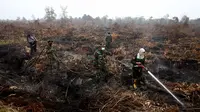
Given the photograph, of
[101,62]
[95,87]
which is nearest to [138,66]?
[101,62]

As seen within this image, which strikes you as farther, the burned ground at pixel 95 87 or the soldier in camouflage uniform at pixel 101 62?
the soldier in camouflage uniform at pixel 101 62

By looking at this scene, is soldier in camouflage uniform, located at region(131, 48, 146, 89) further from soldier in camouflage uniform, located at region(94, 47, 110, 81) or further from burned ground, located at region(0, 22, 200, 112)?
soldier in camouflage uniform, located at region(94, 47, 110, 81)

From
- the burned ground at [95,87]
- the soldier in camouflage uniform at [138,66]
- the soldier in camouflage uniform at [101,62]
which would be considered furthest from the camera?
the soldier in camouflage uniform at [101,62]

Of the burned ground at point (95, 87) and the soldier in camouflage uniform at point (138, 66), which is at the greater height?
the soldier in camouflage uniform at point (138, 66)

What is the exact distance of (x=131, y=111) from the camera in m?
4.40

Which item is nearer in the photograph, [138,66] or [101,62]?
[138,66]

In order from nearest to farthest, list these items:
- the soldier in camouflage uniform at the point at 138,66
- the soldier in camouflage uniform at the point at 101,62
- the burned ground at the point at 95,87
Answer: the burned ground at the point at 95,87
the soldier in camouflage uniform at the point at 138,66
the soldier in camouflage uniform at the point at 101,62

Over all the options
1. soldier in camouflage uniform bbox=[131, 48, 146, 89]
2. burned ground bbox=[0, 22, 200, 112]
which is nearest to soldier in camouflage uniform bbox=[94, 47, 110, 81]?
burned ground bbox=[0, 22, 200, 112]

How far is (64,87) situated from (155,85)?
3.58m

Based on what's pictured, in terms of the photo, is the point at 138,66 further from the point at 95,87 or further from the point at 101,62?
the point at 95,87

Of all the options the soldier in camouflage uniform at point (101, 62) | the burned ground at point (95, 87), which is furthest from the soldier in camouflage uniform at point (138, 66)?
the soldier in camouflage uniform at point (101, 62)

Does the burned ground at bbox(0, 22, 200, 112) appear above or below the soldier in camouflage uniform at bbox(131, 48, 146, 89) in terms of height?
below

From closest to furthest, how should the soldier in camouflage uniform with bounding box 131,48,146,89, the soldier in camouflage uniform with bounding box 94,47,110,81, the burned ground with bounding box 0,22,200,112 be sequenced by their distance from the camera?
1. the burned ground with bounding box 0,22,200,112
2. the soldier in camouflage uniform with bounding box 131,48,146,89
3. the soldier in camouflage uniform with bounding box 94,47,110,81

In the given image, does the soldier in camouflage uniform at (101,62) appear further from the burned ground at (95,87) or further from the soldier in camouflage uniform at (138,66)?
the soldier in camouflage uniform at (138,66)
